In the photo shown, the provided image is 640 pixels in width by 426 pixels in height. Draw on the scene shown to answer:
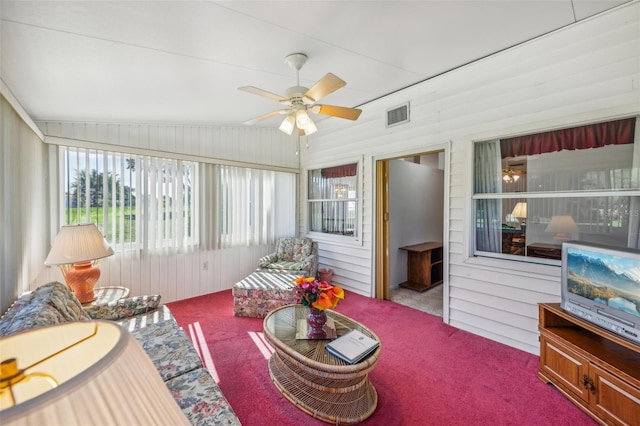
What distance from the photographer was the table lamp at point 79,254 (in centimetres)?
236

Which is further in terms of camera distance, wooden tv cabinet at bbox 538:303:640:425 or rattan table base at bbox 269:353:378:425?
rattan table base at bbox 269:353:378:425

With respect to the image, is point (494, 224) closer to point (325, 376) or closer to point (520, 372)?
point (520, 372)

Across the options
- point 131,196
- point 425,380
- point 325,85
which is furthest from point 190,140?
point 425,380

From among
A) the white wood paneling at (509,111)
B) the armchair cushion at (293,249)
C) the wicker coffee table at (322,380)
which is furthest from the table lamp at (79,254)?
the white wood paneling at (509,111)

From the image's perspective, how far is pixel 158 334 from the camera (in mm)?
2104

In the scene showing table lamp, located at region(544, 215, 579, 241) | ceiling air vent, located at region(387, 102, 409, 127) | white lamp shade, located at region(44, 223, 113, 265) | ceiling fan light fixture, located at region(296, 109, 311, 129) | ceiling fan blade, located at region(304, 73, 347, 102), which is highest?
ceiling air vent, located at region(387, 102, 409, 127)

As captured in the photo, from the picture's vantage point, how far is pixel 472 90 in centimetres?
299

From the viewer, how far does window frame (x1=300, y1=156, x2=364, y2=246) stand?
423 centimetres

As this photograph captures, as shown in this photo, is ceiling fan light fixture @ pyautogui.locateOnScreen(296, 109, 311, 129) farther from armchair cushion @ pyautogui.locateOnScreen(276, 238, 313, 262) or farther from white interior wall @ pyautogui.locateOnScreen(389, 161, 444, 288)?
armchair cushion @ pyautogui.locateOnScreen(276, 238, 313, 262)

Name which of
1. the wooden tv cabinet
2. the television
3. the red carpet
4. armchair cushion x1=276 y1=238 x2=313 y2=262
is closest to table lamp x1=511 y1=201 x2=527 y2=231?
the television

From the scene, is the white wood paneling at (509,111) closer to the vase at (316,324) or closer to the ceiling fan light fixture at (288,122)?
the ceiling fan light fixture at (288,122)

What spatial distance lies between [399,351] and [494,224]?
171 cm

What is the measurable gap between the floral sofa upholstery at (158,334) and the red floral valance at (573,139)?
10.9 feet

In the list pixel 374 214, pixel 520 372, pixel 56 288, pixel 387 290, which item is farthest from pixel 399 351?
pixel 56 288
